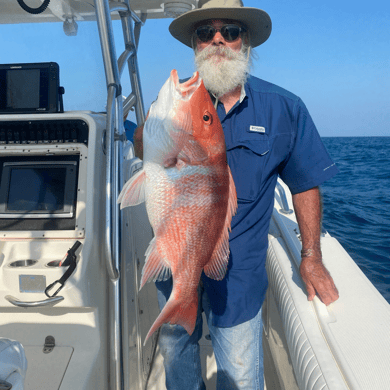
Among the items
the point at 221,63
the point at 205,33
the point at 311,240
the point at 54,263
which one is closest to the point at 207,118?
the point at 221,63

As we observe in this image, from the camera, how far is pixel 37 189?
1.91 m

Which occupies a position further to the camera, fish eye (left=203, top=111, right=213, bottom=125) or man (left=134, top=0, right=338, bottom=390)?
man (left=134, top=0, right=338, bottom=390)

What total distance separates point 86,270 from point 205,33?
129cm

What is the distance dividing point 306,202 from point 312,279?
39cm

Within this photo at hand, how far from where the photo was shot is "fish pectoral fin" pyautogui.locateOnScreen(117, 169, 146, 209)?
3.93ft

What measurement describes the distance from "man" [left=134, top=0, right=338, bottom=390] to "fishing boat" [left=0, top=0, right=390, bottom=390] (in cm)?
22

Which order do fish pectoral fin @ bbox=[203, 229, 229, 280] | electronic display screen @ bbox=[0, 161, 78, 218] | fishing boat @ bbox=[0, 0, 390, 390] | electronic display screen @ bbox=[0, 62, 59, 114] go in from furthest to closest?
1. electronic display screen @ bbox=[0, 62, 59, 114]
2. electronic display screen @ bbox=[0, 161, 78, 218]
3. fishing boat @ bbox=[0, 0, 390, 390]
4. fish pectoral fin @ bbox=[203, 229, 229, 280]

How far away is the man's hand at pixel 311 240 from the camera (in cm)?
175

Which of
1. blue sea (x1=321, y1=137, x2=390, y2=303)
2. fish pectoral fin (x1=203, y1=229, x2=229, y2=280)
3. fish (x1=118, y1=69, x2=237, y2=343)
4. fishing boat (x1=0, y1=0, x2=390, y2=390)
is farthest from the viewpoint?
blue sea (x1=321, y1=137, x2=390, y2=303)

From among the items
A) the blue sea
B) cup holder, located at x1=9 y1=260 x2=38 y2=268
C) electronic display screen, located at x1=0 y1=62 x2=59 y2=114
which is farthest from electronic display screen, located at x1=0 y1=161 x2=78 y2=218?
the blue sea

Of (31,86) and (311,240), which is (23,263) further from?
(311,240)

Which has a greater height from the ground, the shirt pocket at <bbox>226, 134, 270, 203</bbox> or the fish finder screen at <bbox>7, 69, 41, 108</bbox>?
the fish finder screen at <bbox>7, 69, 41, 108</bbox>

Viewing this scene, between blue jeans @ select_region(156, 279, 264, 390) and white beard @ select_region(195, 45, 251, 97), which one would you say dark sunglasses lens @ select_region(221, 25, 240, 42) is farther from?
blue jeans @ select_region(156, 279, 264, 390)

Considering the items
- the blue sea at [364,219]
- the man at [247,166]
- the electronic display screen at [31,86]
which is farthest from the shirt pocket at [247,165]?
the blue sea at [364,219]
